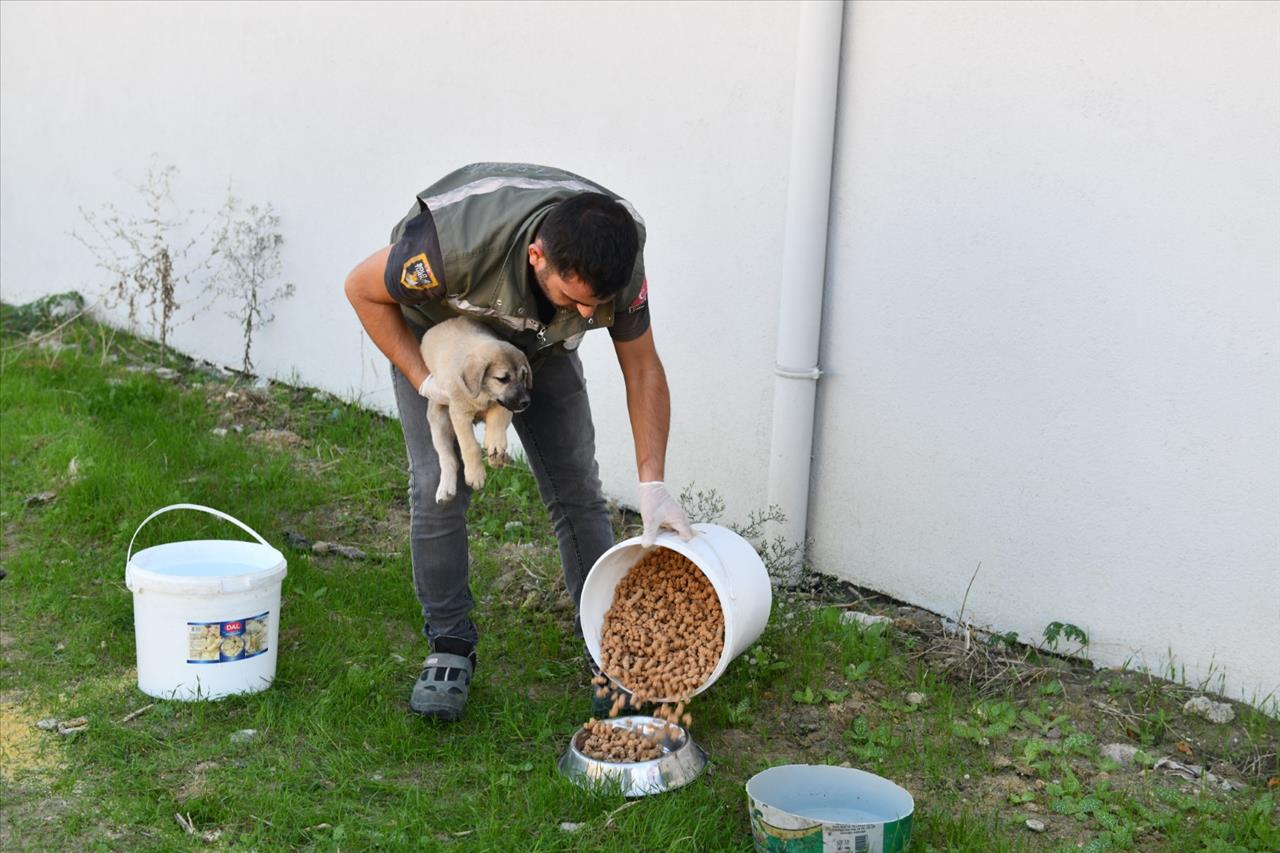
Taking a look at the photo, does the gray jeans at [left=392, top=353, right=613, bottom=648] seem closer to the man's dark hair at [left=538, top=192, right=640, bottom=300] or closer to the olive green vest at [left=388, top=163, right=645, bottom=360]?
the olive green vest at [left=388, top=163, right=645, bottom=360]

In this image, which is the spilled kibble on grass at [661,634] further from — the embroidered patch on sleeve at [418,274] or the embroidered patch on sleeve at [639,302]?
the embroidered patch on sleeve at [418,274]

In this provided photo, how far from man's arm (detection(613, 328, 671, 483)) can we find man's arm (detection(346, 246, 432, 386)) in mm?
558

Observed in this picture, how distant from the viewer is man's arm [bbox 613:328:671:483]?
142 inches

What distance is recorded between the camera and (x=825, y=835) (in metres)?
2.86

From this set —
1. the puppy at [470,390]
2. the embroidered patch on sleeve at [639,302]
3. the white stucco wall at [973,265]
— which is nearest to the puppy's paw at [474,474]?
the puppy at [470,390]

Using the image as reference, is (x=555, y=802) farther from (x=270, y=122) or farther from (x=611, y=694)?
(x=270, y=122)

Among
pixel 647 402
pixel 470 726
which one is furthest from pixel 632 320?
pixel 470 726

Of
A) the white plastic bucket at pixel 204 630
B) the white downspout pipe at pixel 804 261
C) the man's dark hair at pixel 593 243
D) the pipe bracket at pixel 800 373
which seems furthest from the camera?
the pipe bracket at pixel 800 373

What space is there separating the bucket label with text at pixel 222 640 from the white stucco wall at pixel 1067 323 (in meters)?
2.04

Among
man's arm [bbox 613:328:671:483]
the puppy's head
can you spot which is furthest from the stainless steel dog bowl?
the puppy's head

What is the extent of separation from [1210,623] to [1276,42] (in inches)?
63.5

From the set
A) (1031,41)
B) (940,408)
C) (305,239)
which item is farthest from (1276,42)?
(305,239)

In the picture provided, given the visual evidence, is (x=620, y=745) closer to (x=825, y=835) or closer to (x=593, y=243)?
(x=825, y=835)

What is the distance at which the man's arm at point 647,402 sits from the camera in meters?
3.62
